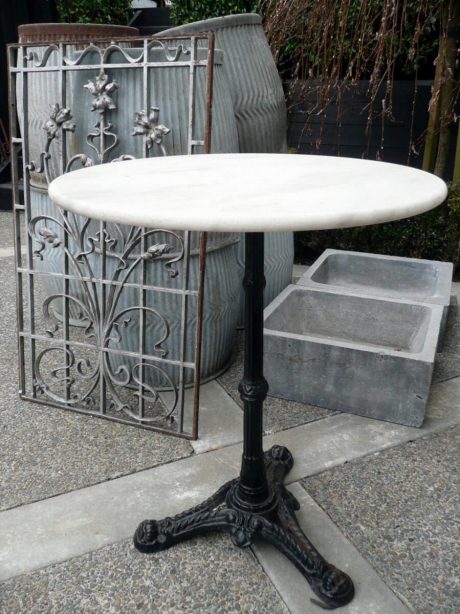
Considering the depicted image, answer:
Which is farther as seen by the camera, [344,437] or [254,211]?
[344,437]

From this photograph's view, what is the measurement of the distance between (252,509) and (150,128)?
5.20 feet

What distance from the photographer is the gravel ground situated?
1.68 m

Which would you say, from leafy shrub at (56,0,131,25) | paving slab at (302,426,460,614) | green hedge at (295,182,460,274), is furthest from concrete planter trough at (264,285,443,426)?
leafy shrub at (56,0,131,25)

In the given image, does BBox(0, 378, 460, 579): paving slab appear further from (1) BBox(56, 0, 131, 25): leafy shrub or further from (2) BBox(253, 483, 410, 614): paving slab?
(1) BBox(56, 0, 131, 25): leafy shrub

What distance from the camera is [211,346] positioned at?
9.70ft

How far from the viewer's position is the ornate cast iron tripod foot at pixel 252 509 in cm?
175

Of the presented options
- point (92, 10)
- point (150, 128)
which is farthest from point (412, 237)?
point (92, 10)

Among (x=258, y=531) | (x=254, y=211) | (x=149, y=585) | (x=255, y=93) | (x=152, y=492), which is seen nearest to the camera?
(x=254, y=211)

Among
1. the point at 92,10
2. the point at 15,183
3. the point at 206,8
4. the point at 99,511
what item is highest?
the point at 92,10

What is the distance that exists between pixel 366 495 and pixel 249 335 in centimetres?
82

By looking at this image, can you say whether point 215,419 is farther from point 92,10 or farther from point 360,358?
point 92,10

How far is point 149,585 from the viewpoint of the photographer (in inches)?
69.1

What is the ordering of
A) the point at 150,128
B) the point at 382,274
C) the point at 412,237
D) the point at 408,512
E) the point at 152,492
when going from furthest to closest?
1. the point at 412,237
2. the point at 382,274
3. the point at 150,128
4. the point at 152,492
5. the point at 408,512

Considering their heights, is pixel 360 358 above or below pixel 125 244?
below
